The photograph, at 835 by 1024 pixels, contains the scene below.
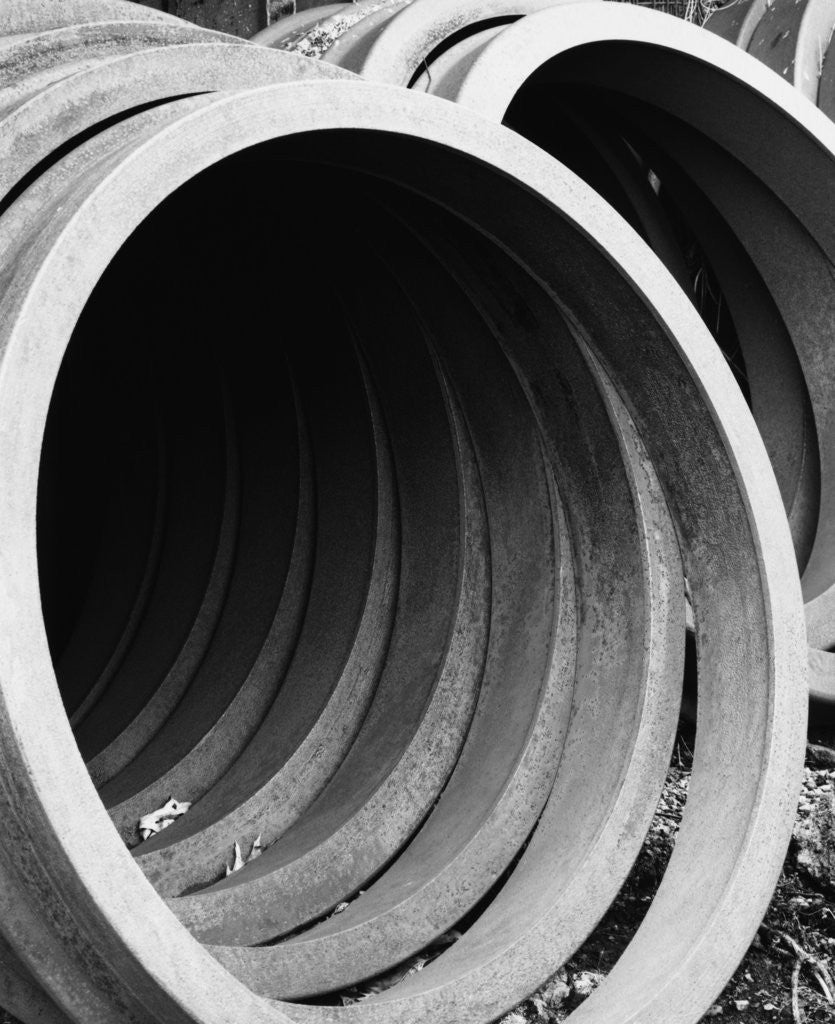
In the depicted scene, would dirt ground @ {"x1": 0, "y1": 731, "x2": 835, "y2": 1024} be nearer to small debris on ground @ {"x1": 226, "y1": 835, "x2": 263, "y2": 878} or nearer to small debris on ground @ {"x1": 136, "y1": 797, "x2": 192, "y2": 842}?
small debris on ground @ {"x1": 226, "y1": 835, "x2": 263, "y2": 878}

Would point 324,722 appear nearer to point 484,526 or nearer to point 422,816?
point 422,816

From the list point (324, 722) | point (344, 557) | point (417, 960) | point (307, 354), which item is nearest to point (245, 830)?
point (324, 722)

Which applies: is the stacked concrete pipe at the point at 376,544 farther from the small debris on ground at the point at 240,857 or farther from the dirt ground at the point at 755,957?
the dirt ground at the point at 755,957

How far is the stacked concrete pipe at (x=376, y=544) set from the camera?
2.05 meters

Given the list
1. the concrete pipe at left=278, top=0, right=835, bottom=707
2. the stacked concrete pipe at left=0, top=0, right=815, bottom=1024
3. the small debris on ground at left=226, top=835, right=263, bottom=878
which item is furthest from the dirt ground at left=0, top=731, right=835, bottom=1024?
the concrete pipe at left=278, top=0, right=835, bottom=707

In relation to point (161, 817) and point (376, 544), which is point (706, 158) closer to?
point (376, 544)

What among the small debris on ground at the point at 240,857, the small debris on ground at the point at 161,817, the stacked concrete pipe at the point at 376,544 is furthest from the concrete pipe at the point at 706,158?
the small debris on ground at the point at 161,817

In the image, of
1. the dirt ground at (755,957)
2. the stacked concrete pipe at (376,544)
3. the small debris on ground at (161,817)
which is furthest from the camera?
the small debris on ground at (161,817)

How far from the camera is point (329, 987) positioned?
277 centimetres

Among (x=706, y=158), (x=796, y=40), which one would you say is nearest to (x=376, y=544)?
(x=706, y=158)

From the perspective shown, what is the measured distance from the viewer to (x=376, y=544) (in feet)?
12.1

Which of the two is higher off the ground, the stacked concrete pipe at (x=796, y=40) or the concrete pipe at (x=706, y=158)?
the stacked concrete pipe at (x=796, y=40)

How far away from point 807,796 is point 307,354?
2134 millimetres

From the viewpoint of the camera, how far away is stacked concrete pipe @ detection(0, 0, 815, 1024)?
6.72 ft
